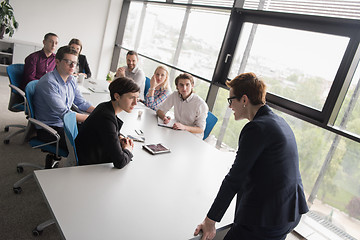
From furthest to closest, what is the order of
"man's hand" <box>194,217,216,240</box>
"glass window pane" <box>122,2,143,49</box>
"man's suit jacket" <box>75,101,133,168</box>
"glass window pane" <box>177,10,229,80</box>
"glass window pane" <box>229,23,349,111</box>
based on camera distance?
"glass window pane" <box>122,2,143,49</box>
"glass window pane" <box>177,10,229,80</box>
"glass window pane" <box>229,23,349,111</box>
"man's suit jacket" <box>75,101,133,168</box>
"man's hand" <box>194,217,216,240</box>

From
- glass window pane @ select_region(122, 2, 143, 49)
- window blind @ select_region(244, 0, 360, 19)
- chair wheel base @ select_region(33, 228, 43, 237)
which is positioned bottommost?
chair wheel base @ select_region(33, 228, 43, 237)

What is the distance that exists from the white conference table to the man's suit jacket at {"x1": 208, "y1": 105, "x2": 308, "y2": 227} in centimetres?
26

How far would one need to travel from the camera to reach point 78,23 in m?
6.69

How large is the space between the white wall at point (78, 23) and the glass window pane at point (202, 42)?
2.81m

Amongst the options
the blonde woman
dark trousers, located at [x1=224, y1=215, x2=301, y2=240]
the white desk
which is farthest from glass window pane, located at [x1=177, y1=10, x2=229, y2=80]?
dark trousers, located at [x1=224, y1=215, x2=301, y2=240]

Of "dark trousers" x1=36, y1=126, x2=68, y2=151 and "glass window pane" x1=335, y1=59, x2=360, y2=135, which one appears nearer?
"dark trousers" x1=36, y1=126, x2=68, y2=151

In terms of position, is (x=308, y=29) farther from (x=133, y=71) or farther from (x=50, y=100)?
(x=50, y=100)

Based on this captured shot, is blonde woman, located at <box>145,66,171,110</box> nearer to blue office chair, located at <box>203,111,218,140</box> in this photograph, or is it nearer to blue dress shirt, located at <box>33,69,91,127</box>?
blue office chair, located at <box>203,111,218,140</box>

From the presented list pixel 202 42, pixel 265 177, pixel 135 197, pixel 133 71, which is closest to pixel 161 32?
pixel 202 42

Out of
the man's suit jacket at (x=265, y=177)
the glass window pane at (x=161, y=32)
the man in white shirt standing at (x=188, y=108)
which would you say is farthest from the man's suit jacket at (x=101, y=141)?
the glass window pane at (x=161, y=32)

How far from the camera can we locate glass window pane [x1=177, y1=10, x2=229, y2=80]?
14.7 feet

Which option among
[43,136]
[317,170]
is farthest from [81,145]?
[317,170]

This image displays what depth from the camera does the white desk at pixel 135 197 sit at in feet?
4.20

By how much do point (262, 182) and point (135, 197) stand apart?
0.73 m
